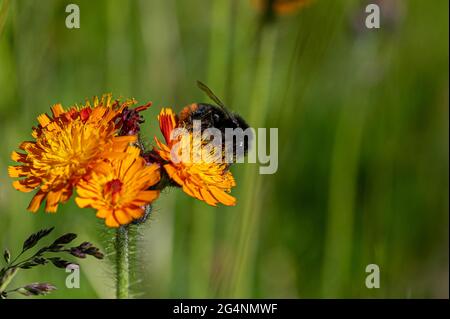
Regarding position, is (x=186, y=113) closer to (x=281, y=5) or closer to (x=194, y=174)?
(x=194, y=174)

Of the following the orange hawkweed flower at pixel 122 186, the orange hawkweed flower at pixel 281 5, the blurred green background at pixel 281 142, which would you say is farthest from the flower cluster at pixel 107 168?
the orange hawkweed flower at pixel 281 5

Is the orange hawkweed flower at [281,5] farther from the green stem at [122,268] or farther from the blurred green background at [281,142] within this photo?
the green stem at [122,268]

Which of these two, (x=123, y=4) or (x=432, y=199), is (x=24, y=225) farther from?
(x=432, y=199)

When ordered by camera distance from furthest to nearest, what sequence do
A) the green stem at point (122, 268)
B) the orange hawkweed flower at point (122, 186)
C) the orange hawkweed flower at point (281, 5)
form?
the orange hawkweed flower at point (281, 5) → the green stem at point (122, 268) → the orange hawkweed flower at point (122, 186)

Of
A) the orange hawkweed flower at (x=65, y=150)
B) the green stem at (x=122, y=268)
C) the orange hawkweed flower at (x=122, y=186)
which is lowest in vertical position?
the green stem at (x=122, y=268)

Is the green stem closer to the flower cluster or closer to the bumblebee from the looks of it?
the flower cluster
